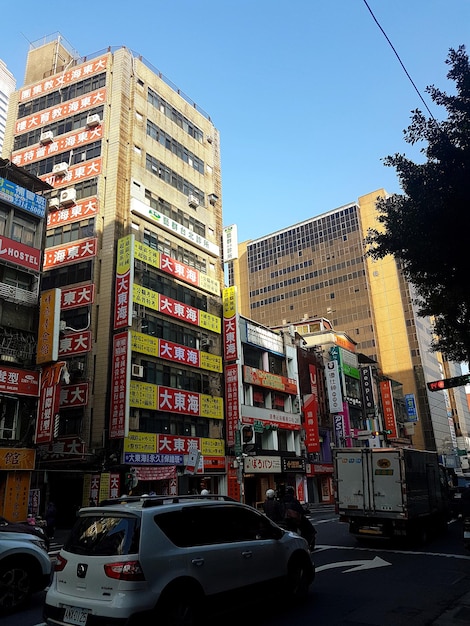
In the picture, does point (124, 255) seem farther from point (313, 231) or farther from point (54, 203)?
point (313, 231)

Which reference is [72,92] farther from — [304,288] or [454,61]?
[304,288]

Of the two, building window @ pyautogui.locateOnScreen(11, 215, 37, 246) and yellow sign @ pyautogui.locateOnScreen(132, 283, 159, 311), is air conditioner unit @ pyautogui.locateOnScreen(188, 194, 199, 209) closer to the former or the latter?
yellow sign @ pyautogui.locateOnScreen(132, 283, 159, 311)

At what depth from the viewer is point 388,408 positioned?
62844 mm

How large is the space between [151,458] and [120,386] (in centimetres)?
466

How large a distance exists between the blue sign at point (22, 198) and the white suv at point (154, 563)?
21.3 meters

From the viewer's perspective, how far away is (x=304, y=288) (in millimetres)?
94688

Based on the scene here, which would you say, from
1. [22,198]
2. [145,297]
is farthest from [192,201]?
[22,198]

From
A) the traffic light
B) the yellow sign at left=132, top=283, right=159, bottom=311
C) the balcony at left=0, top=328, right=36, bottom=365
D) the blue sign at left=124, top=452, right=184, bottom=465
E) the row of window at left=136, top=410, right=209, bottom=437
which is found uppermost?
the yellow sign at left=132, top=283, right=159, bottom=311

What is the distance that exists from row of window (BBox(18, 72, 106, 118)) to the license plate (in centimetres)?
3855

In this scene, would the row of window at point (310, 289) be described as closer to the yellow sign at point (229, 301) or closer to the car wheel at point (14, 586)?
the yellow sign at point (229, 301)

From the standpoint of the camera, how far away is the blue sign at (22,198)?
23984 mm

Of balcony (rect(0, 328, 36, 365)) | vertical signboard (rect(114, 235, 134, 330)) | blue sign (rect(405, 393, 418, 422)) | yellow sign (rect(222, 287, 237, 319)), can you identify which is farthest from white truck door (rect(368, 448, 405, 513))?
blue sign (rect(405, 393, 418, 422))

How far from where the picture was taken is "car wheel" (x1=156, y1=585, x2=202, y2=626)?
5.50m

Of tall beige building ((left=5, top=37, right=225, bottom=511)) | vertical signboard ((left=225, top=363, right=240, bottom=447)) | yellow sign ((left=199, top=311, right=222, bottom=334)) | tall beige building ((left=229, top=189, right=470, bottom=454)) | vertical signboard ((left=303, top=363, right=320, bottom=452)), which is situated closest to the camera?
tall beige building ((left=5, top=37, right=225, bottom=511))
